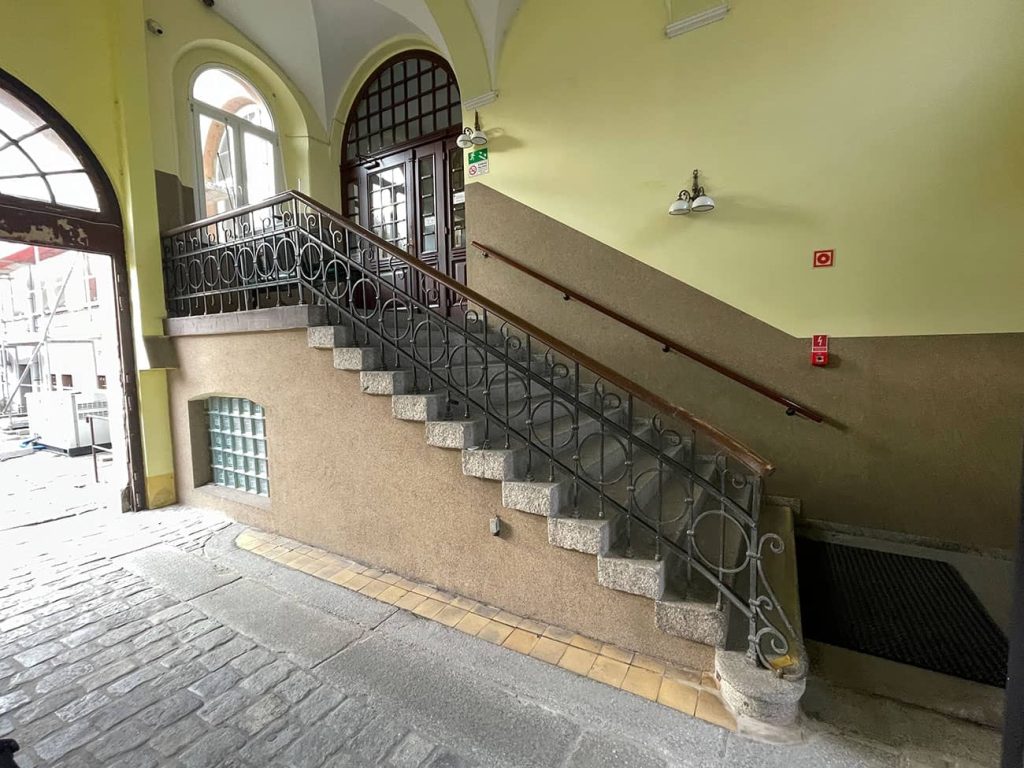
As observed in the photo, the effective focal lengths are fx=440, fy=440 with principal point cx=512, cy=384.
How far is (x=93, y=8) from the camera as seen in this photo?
12.0 ft

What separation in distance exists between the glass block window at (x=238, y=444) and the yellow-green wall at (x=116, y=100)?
0.54 metres

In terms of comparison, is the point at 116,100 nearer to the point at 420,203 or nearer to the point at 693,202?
the point at 420,203

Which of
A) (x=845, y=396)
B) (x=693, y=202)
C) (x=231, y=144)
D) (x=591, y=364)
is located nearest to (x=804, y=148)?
(x=693, y=202)

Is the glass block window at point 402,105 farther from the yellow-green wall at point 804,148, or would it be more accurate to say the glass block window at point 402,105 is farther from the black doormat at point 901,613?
the black doormat at point 901,613

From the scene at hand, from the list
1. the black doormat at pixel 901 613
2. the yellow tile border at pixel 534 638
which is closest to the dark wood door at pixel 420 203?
the yellow tile border at pixel 534 638

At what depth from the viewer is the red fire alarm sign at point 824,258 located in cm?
318

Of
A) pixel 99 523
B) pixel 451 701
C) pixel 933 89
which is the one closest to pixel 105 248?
pixel 99 523

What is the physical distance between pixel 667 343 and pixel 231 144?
511 centimetres

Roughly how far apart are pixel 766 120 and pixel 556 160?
5.55 feet

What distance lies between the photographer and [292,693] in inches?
74.9

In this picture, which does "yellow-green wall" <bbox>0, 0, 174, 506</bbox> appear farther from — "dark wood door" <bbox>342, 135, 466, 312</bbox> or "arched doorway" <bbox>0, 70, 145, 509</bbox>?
"dark wood door" <bbox>342, 135, 466, 312</bbox>

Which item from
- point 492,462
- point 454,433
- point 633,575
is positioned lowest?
point 633,575

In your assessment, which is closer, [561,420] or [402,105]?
[561,420]

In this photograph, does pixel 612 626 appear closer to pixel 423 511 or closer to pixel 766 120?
pixel 423 511
